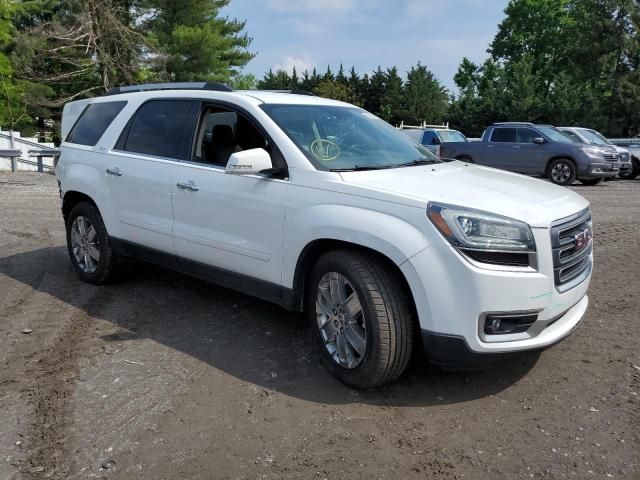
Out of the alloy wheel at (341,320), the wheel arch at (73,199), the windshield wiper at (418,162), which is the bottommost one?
the alloy wheel at (341,320)

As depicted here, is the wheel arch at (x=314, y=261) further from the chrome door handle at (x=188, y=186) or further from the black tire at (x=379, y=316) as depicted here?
the chrome door handle at (x=188, y=186)

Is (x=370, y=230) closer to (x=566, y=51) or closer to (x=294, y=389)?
(x=294, y=389)

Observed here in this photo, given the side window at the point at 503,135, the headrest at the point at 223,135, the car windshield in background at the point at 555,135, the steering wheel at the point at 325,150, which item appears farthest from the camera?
the side window at the point at 503,135

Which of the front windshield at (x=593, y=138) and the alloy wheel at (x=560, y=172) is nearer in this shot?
the alloy wheel at (x=560, y=172)

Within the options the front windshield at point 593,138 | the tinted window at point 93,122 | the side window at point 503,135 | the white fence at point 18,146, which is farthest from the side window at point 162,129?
the white fence at point 18,146

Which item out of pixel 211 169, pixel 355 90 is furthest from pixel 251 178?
pixel 355 90

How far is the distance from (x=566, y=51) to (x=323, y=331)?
184 ft

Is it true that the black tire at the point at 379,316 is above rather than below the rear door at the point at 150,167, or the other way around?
below

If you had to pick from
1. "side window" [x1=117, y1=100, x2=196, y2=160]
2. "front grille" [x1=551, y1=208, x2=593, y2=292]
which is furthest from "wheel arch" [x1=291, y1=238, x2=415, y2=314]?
"side window" [x1=117, y1=100, x2=196, y2=160]

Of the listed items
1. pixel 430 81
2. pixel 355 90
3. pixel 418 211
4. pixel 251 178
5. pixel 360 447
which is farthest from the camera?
pixel 355 90

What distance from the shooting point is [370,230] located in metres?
3.25

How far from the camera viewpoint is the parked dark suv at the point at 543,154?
1564cm

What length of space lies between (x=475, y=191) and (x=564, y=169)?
14.0m

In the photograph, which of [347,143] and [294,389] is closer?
[294,389]
